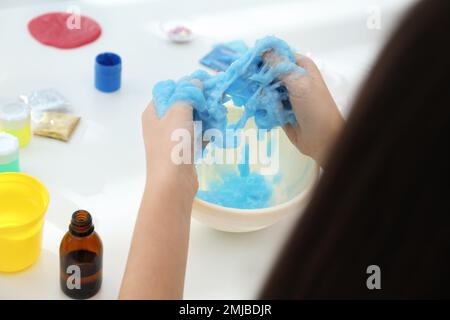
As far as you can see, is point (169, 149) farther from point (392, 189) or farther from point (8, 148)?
point (392, 189)

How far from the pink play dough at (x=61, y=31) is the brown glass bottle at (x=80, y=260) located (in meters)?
0.57

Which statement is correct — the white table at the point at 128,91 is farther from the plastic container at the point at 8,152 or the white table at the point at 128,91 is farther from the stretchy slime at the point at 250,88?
the stretchy slime at the point at 250,88

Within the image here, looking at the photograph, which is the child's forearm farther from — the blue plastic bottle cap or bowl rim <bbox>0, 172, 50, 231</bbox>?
the blue plastic bottle cap

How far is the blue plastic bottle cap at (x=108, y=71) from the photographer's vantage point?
4.01ft

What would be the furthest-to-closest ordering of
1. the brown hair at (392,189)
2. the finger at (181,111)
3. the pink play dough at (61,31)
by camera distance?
the pink play dough at (61,31) → the finger at (181,111) → the brown hair at (392,189)

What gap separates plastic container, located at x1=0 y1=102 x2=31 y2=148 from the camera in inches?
42.9

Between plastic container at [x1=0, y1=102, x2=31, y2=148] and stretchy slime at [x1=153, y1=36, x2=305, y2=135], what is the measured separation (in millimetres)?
295

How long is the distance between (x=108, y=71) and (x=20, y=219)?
380 millimetres

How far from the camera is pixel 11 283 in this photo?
0.92 meters

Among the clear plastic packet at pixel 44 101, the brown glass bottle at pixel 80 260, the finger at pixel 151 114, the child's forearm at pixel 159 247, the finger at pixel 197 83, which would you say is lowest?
the brown glass bottle at pixel 80 260

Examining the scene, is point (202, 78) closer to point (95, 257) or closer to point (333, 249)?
point (95, 257)

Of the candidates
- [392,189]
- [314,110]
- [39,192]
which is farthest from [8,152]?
[392,189]

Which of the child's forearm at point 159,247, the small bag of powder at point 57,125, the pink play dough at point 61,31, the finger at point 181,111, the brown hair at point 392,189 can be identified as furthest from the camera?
the pink play dough at point 61,31

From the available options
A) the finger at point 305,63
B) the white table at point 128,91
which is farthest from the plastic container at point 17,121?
the finger at point 305,63
